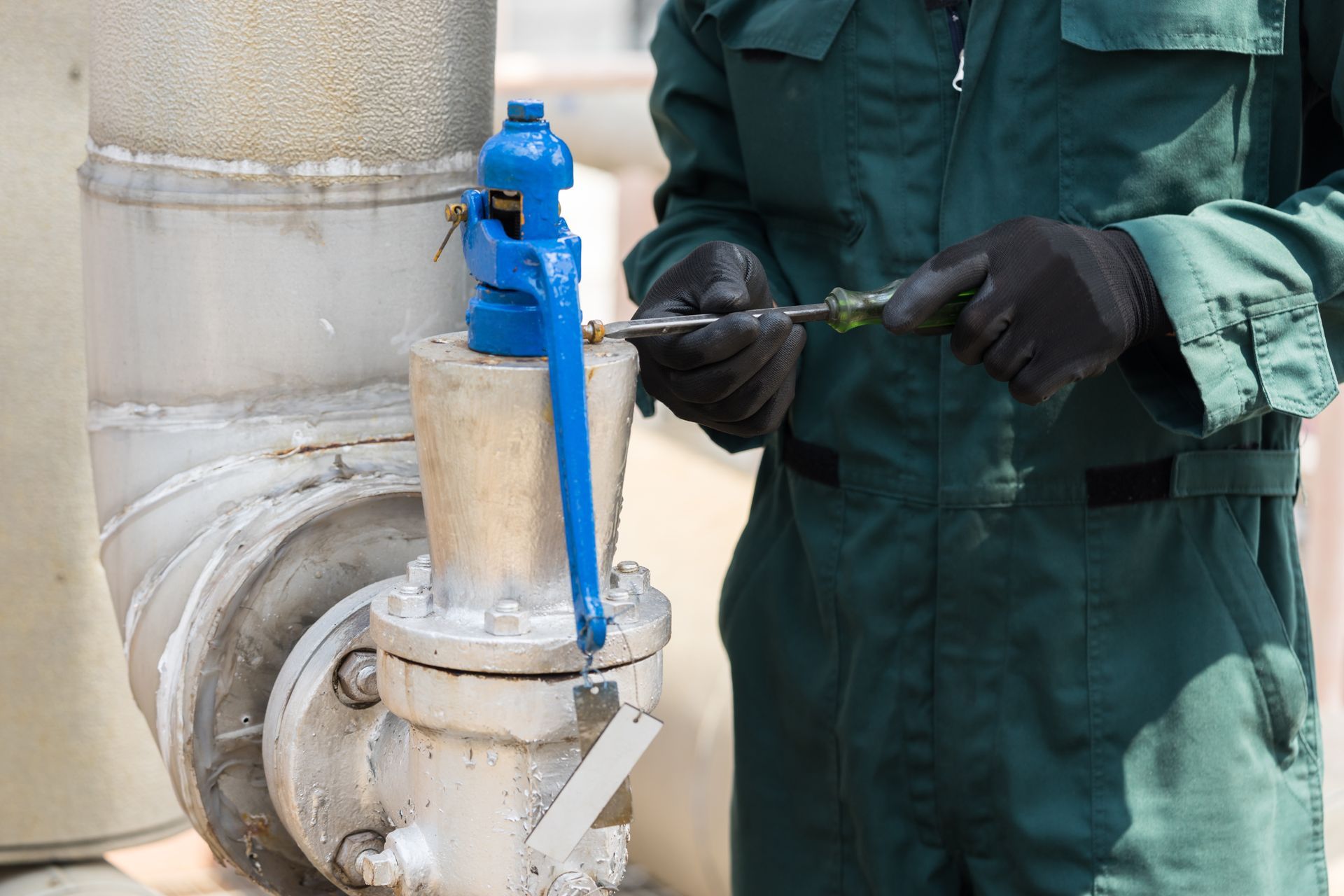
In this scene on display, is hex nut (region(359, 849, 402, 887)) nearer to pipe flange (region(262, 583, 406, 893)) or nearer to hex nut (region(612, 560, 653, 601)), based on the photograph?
pipe flange (region(262, 583, 406, 893))

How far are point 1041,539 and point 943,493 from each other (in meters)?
0.08

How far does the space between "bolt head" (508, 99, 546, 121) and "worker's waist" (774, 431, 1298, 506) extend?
1.65 feet

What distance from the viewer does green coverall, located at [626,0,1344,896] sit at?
109 centimetres

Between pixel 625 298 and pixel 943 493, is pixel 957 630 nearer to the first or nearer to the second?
pixel 943 493

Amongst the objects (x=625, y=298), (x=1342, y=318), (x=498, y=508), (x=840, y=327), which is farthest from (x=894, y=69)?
(x=625, y=298)

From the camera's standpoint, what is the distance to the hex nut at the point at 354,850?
0.97 meters

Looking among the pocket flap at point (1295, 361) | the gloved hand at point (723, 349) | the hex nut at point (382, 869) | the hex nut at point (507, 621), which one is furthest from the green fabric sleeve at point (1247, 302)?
the hex nut at point (382, 869)

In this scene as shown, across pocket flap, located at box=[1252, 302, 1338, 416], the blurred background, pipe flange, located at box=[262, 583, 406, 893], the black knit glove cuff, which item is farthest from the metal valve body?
the blurred background

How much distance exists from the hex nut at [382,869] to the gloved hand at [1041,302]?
1.56 feet

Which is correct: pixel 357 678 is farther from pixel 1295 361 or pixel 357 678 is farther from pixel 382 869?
pixel 1295 361

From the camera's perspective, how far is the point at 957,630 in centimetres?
118

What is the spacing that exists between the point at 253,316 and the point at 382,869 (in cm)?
42

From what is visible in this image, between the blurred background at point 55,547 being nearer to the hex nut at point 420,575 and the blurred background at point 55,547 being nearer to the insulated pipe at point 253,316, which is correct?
the insulated pipe at point 253,316

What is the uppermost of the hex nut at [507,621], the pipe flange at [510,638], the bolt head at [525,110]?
the bolt head at [525,110]
